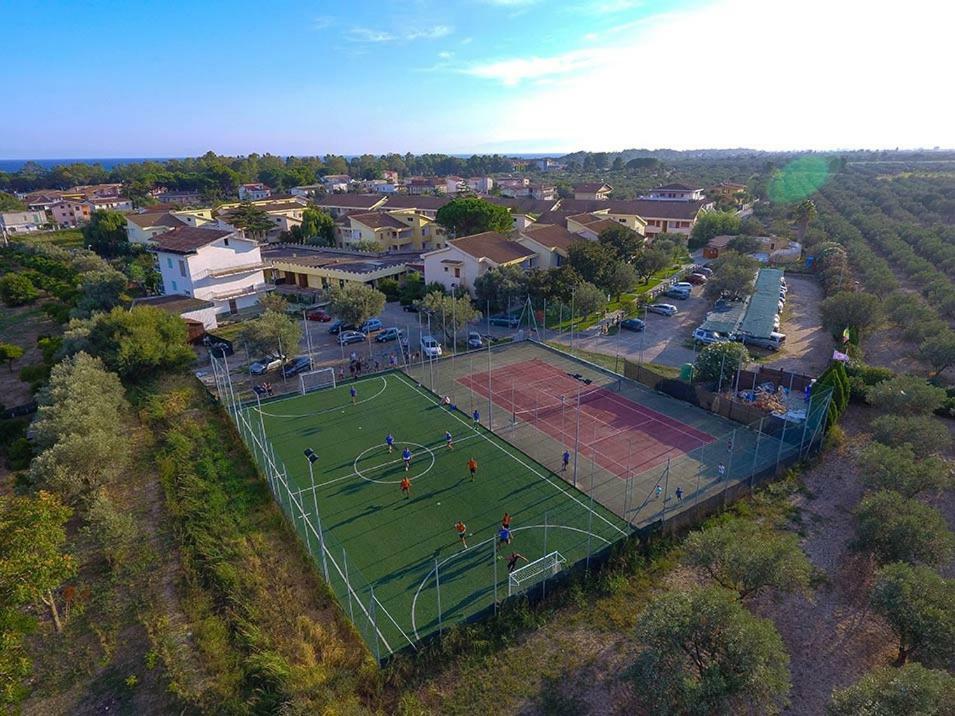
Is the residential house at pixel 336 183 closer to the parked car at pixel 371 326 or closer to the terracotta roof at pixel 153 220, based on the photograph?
the terracotta roof at pixel 153 220

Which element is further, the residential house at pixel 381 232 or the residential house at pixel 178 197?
the residential house at pixel 178 197

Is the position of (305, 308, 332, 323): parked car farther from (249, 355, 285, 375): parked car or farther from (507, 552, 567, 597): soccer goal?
(507, 552, 567, 597): soccer goal

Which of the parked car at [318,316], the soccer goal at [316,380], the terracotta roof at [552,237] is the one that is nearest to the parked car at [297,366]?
the soccer goal at [316,380]

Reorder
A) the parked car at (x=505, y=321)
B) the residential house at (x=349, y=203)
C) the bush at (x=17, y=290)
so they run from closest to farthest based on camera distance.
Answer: the parked car at (x=505, y=321)
the bush at (x=17, y=290)
the residential house at (x=349, y=203)

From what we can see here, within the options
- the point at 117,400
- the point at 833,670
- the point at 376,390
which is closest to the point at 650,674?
the point at 833,670

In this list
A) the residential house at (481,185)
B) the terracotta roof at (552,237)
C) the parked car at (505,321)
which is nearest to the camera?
the parked car at (505,321)

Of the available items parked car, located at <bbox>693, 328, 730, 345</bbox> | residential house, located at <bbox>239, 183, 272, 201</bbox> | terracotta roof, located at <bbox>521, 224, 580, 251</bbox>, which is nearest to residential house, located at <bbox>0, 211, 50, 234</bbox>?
residential house, located at <bbox>239, 183, 272, 201</bbox>

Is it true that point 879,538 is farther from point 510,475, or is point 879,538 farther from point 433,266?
point 433,266
